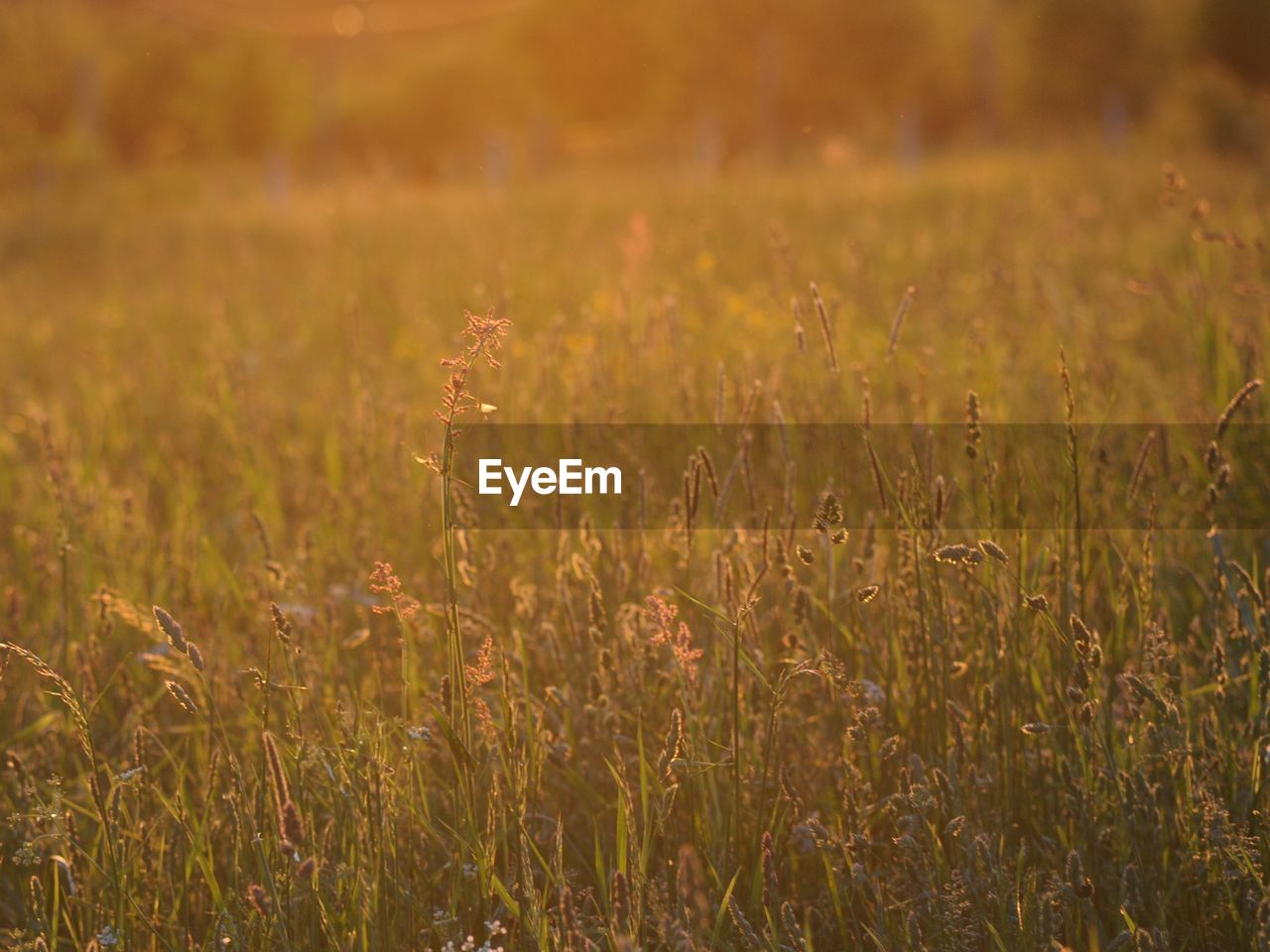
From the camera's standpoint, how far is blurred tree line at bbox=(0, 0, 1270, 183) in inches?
1053

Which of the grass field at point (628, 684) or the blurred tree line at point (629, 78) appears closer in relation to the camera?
the grass field at point (628, 684)

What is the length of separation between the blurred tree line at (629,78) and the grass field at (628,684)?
68.2 feet

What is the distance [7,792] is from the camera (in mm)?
1879

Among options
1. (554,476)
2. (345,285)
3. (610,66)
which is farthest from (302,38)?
(554,476)

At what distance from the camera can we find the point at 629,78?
3278 cm

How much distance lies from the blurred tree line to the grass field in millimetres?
20784

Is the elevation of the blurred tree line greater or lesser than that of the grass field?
greater

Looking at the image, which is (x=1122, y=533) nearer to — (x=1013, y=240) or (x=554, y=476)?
(x=554, y=476)

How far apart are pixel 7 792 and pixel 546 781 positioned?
841 millimetres

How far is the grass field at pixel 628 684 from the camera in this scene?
1.38 meters

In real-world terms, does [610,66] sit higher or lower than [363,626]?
higher

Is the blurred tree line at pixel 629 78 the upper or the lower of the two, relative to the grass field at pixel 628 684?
upper

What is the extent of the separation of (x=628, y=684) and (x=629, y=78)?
1296 inches

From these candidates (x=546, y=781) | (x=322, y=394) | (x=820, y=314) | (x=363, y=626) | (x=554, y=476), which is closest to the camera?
(x=820, y=314)
